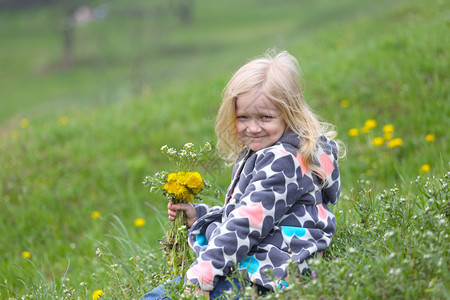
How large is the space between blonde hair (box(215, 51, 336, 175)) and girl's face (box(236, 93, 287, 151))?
0.03m

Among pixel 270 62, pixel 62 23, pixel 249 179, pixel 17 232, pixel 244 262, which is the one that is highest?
pixel 62 23

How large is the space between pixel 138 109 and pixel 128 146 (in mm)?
1129

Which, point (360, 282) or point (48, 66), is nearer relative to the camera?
point (360, 282)

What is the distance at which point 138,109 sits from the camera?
274 inches

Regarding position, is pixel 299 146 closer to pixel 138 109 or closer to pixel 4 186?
pixel 4 186

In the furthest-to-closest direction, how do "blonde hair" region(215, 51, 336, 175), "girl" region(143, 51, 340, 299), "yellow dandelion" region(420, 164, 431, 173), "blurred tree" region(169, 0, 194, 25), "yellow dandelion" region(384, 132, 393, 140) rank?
"blurred tree" region(169, 0, 194, 25), "yellow dandelion" region(384, 132, 393, 140), "yellow dandelion" region(420, 164, 431, 173), "blonde hair" region(215, 51, 336, 175), "girl" region(143, 51, 340, 299)

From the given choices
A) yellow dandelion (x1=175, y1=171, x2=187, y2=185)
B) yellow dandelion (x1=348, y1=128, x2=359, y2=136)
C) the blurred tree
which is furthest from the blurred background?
yellow dandelion (x1=175, y1=171, x2=187, y2=185)

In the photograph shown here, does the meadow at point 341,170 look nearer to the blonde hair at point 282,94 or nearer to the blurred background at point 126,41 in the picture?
the blonde hair at point 282,94

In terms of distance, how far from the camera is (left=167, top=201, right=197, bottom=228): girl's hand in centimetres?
264

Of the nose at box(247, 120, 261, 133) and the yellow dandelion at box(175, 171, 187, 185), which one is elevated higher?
the nose at box(247, 120, 261, 133)

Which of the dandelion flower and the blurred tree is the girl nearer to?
the dandelion flower

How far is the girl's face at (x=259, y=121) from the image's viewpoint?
245 cm

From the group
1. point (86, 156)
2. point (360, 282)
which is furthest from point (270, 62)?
point (86, 156)

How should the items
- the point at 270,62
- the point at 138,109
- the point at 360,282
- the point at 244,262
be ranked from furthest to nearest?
the point at 138,109 → the point at 270,62 → the point at 244,262 → the point at 360,282
